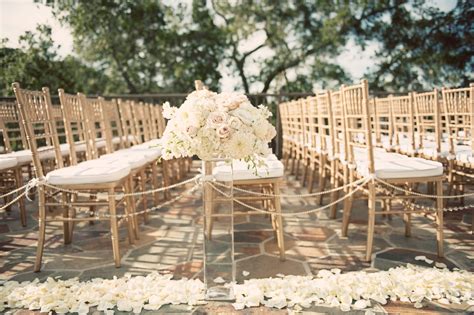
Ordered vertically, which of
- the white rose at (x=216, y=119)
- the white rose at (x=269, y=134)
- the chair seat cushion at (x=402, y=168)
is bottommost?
the chair seat cushion at (x=402, y=168)

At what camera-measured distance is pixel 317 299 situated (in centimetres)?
221

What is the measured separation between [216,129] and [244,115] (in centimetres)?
16

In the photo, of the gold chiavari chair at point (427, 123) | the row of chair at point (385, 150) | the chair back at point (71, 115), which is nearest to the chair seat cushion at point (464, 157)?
the row of chair at point (385, 150)

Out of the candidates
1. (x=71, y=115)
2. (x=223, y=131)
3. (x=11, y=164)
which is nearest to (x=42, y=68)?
(x=11, y=164)

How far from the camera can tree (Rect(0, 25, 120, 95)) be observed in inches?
367

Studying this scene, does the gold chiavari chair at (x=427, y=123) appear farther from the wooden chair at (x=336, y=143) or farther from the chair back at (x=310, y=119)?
the chair back at (x=310, y=119)

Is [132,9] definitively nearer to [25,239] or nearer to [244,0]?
[244,0]

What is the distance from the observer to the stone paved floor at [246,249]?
2643 millimetres

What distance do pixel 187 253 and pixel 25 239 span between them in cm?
141

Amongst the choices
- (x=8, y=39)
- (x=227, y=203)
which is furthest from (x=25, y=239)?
(x=8, y=39)

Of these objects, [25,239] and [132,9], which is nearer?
[25,239]

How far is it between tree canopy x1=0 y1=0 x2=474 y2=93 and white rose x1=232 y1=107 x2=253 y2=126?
39.1 feet

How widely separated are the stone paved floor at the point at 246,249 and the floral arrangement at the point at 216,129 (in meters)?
0.81

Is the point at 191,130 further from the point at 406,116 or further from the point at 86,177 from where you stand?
the point at 406,116
